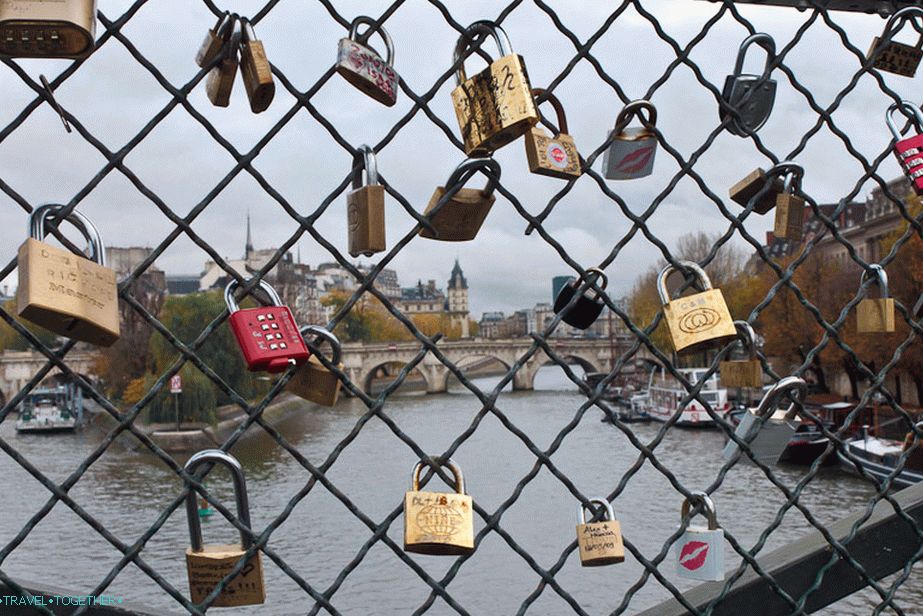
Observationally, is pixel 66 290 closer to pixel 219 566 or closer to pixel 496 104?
pixel 219 566

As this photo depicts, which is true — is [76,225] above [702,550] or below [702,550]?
above

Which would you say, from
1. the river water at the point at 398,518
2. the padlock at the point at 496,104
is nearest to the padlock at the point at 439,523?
the padlock at the point at 496,104

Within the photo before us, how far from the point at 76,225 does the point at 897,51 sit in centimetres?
115

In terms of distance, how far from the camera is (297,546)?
Answer: 1180 centimetres

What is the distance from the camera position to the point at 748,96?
1.29 metres

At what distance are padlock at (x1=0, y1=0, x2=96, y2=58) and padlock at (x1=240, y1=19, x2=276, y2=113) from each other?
157 mm

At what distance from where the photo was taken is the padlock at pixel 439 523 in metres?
1.04

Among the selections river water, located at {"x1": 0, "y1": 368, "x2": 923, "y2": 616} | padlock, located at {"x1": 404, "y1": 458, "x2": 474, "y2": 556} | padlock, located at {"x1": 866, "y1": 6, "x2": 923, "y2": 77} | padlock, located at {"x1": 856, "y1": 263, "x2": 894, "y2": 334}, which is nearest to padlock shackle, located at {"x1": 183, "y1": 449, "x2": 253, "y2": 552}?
padlock, located at {"x1": 404, "y1": 458, "x2": 474, "y2": 556}

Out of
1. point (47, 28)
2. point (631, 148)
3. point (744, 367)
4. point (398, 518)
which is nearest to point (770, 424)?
point (744, 367)

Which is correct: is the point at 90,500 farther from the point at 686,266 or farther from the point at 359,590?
the point at 686,266

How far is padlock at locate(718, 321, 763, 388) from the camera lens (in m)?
Answer: 1.24

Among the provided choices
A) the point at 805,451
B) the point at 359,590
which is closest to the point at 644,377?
the point at 805,451

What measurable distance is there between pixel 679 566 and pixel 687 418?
25.4m

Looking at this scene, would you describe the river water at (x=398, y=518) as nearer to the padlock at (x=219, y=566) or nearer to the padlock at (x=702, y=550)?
the padlock at (x=702, y=550)
